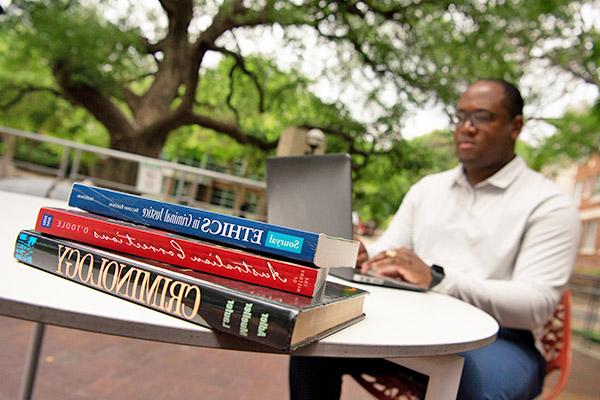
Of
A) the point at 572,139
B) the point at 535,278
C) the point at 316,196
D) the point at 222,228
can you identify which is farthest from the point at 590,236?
the point at 222,228

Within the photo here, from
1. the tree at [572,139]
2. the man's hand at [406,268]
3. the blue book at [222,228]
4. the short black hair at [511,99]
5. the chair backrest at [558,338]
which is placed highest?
the tree at [572,139]

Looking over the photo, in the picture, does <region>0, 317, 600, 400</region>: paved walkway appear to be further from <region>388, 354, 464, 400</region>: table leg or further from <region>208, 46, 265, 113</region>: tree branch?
<region>208, 46, 265, 113</region>: tree branch

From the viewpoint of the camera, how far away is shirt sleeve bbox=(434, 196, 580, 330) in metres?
1.19

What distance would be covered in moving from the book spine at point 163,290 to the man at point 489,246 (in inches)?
25.5

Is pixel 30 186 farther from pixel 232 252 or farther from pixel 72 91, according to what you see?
pixel 232 252

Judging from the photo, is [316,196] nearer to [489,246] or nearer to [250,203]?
[489,246]

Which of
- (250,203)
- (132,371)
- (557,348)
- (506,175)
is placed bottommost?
(132,371)

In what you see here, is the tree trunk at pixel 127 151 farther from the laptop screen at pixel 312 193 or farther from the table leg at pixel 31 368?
the laptop screen at pixel 312 193

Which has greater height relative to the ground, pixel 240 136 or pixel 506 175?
pixel 240 136

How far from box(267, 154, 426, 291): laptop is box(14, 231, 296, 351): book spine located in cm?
64

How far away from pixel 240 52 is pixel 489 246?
7.56 metres

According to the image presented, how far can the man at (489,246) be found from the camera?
118 centimetres

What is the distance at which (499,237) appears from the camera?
4.95 ft

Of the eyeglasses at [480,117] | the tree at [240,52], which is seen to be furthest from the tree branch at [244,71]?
the eyeglasses at [480,117]
